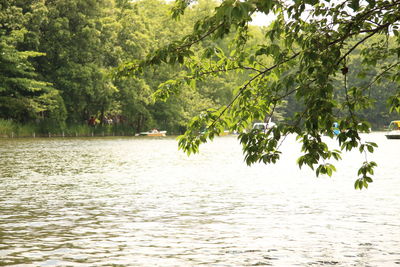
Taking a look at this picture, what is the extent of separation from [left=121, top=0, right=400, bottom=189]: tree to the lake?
4.65 feet

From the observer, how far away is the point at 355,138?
8.28m

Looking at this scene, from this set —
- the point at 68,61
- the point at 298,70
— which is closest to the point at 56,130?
the point at 68,61

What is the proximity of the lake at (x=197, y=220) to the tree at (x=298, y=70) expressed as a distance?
1418 millimetres

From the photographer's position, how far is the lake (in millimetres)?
9359

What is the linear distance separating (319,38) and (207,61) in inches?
72.7

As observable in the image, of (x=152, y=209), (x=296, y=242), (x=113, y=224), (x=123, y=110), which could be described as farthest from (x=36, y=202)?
(x=123, y=110)

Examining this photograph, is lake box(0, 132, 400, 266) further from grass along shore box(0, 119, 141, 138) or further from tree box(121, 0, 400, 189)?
grass along shore box(0, 119, 141, 138)

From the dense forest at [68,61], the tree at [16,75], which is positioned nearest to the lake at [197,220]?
the dense forest at [68,61]

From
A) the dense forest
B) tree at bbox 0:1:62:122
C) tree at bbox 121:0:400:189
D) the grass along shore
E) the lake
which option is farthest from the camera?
the dense forest

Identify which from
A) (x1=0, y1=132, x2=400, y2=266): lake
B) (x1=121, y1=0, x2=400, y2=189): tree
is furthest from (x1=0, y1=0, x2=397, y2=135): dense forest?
(x1=121, y1=0, x2=400, y2=189): tree

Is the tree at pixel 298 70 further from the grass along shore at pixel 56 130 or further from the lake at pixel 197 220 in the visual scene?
the grass along shore at pixel 56 130

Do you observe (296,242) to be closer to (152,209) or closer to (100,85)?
(152,209)

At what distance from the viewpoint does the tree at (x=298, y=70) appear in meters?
7.69

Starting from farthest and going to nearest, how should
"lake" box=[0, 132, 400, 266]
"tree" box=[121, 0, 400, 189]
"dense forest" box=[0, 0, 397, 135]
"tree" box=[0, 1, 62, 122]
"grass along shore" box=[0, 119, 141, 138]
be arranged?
"dense forest" box=[0, 0, 397, 135], "tree" box=[0, 1, 62, 122], "grass along shore" box=[0, 119, 141, 138], "lake" box=[0, 132, 400, 266], "tree" box=[121, 0, 400, 189]
